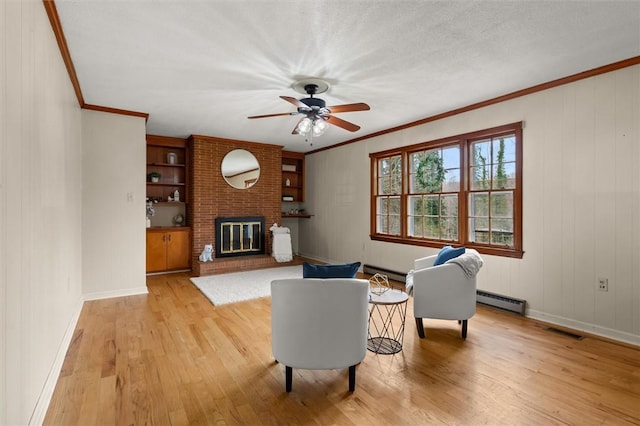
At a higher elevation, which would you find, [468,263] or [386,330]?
[468,263]

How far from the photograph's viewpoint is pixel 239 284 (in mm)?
5160

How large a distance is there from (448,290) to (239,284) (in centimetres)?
329

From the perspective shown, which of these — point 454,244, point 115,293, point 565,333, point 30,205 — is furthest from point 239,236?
point 565,333

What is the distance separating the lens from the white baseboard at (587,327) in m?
3.02

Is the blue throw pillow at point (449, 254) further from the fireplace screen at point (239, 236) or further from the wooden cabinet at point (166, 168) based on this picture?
the wooden cabinet at point (166, 168)

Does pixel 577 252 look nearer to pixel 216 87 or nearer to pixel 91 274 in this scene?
pixel 216 87

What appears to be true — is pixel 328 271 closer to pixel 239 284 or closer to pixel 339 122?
pixel 339 122

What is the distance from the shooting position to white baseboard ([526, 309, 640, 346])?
302 centimetres

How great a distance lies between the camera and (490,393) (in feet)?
7.27

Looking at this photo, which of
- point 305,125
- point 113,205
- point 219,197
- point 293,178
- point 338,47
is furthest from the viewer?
point 293,178

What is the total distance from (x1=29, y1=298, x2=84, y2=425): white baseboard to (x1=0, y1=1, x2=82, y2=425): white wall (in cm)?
4

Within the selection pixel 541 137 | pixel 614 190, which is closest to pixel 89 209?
pixel 541 137

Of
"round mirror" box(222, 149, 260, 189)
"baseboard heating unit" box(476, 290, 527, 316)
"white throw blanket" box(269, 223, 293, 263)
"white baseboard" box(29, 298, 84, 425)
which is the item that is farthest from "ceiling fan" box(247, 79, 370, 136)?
"white throw blanket" box(269, 223, 293, 263)

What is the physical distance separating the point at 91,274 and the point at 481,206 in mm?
5349
